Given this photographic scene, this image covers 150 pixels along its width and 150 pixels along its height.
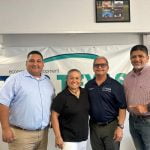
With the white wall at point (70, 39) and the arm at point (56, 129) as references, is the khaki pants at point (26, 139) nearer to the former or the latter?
the arm at point (56, 129)

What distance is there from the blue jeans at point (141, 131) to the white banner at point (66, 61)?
2.69ft

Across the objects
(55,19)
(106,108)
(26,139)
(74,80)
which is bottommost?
(26,139)

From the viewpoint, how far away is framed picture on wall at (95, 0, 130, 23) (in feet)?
10.8

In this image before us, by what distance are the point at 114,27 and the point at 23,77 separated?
4.71ft

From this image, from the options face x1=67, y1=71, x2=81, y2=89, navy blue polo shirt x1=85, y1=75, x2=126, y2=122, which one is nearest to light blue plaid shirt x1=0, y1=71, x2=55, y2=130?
face x1=67, y1=71, x2=81, y2=89

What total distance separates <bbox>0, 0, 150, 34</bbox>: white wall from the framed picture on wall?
6cm

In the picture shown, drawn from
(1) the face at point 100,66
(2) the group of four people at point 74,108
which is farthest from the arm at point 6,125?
(1) the face at point 100,66

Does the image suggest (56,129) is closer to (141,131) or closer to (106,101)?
(106,101)

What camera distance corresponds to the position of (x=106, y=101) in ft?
7.94

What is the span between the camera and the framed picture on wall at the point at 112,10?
330cm

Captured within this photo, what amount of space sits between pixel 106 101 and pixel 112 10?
54.8 inches

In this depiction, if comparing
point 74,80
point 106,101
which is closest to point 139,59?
point 106,101

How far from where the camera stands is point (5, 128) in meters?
2.32

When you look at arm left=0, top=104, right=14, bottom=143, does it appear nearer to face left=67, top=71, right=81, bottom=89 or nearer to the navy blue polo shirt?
face left=67, top=71, right=81, bottom=89
